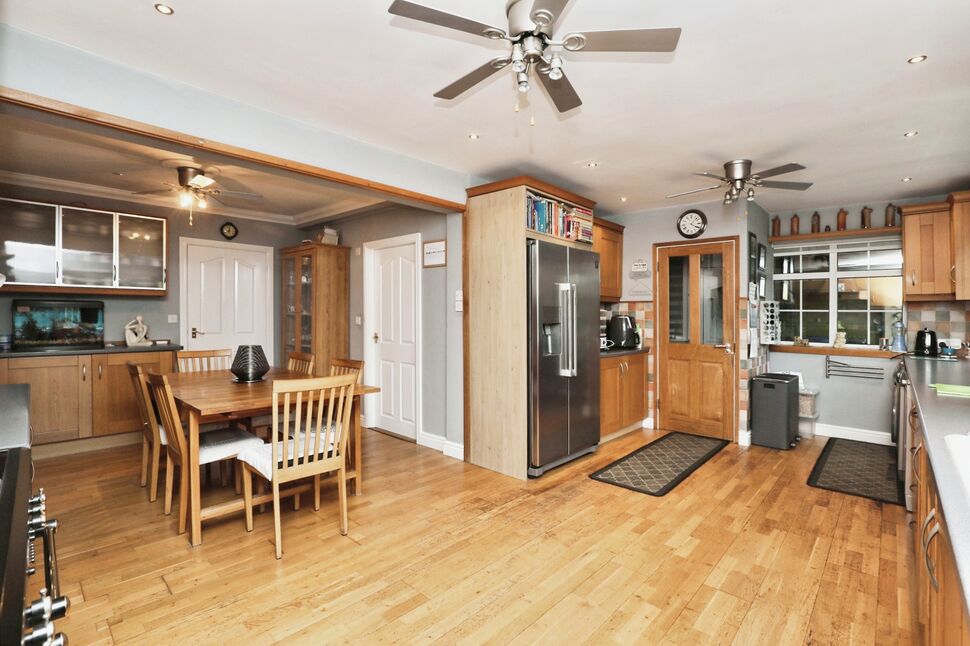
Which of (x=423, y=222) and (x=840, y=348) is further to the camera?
(x=840, y=348)

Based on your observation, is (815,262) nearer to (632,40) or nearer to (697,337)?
(697,337)

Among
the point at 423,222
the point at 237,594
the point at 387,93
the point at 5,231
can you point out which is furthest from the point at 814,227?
the point at 5,231

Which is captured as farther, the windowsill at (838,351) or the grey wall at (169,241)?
the windowsill at (838,351)

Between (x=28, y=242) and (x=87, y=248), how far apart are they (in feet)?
1.33

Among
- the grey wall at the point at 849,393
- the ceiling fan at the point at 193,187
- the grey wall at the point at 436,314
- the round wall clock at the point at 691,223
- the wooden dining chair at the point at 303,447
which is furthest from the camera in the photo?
the round wall clock at the point at 691,223

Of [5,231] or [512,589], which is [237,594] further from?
[5,231]

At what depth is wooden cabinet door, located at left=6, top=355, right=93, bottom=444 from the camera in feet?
13.4

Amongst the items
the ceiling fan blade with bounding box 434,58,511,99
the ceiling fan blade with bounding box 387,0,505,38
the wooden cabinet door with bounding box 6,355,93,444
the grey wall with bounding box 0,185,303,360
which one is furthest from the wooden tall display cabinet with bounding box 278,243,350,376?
the ceiling fan blade with bounding box 387,0,505,38

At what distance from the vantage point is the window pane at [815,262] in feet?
17.4

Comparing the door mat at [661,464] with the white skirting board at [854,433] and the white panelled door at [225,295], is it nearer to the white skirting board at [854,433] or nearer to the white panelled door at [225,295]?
the white skirting board at [854,433]

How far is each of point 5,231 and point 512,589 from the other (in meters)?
5.16

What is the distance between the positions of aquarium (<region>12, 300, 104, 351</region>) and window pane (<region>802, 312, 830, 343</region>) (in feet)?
24.6

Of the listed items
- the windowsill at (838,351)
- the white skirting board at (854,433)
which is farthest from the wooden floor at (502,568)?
the windowsill at (838,351)

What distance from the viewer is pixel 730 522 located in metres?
2.98
